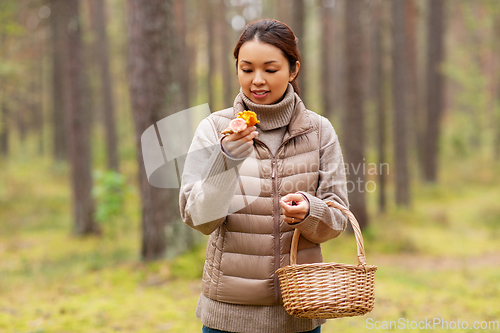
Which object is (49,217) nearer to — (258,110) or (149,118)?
(149,118)

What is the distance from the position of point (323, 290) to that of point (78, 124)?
9254 mm

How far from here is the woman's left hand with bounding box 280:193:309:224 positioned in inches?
72.8

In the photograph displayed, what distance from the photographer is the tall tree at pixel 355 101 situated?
32.3ft

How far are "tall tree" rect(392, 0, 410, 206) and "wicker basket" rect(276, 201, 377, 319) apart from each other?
12625 millimetres

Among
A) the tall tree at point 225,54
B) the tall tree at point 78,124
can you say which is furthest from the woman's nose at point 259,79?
the tall tree at point 225,54

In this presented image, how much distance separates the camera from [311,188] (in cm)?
209

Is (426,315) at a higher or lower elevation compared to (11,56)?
lower

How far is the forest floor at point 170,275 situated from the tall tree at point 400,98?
0.99 m

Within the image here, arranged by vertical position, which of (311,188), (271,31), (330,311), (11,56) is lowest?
(330,311)

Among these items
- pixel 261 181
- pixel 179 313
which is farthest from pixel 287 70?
pixel 179 313

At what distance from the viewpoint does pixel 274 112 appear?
2.10 meters

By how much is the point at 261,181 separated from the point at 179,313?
3543 millimetres

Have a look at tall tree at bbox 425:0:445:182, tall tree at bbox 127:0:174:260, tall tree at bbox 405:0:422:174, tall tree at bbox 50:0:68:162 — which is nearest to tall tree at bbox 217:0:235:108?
tall tree at bbox 50:0:68:162

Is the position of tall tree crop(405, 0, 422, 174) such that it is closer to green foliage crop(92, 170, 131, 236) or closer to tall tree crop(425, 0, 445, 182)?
tall tree crop(425, 0, 445, 182)
